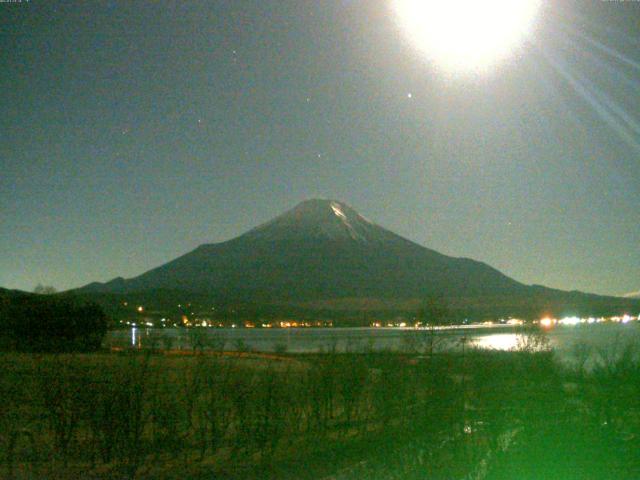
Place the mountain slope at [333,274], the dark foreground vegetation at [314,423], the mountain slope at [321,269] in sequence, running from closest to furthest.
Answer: the dark foreground vegetation at [314,423]
the mountain slope at [333,274]
the mountain slope at [321,269]

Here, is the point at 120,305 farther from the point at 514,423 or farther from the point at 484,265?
the point at 484,265

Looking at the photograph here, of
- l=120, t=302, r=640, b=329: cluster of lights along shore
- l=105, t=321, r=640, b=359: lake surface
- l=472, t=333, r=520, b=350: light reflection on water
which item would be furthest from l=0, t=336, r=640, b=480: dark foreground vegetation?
l=120, t=302, r=640, b=329: cluster of lights along shore

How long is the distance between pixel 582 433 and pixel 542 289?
357 ft

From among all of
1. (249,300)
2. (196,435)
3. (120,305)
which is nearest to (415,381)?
(196,435)

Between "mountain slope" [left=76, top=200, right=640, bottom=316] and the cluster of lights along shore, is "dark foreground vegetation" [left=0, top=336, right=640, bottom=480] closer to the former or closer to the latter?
the cluster of lights along shore

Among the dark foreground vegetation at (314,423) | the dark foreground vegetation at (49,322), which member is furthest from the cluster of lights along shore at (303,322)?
the dark foreground vegetation at (314,423)

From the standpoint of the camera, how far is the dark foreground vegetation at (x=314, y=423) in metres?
10.4

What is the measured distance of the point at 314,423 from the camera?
1395cm

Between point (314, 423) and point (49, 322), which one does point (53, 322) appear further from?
point (314, 423)

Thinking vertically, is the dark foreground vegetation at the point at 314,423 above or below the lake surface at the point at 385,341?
below

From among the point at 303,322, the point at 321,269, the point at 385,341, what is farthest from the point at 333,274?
the point at 385,341

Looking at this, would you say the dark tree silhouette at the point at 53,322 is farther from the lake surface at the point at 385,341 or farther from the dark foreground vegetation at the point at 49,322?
the lake surface at the point at 385,341

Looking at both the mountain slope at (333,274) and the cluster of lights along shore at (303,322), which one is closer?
the cluster of lights along shore at (303,322)

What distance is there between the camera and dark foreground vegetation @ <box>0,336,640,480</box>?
10.4 m
